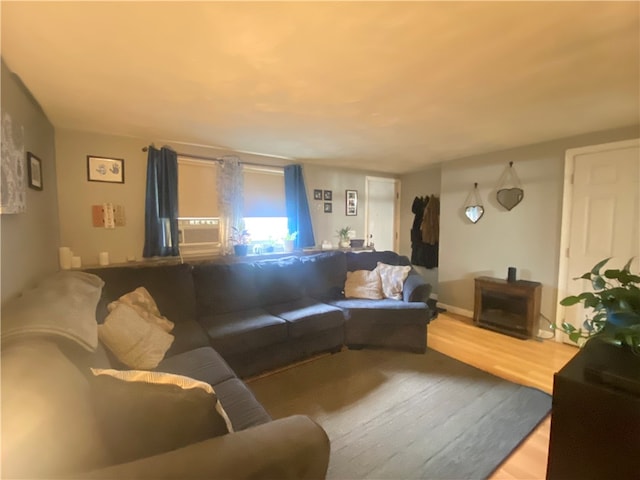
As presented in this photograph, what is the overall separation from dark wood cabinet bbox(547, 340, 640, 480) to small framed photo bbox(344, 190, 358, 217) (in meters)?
3.81

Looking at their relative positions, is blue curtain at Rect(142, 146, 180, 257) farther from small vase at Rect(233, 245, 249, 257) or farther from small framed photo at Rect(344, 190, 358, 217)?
small framed photo at Rect(344, 190, 358, 217)

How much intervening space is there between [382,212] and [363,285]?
7.12ft

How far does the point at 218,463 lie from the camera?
916mm

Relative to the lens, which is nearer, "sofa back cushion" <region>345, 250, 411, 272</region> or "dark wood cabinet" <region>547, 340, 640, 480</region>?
"dark wood cabinet" <region>547, 340, 640, 480</region>

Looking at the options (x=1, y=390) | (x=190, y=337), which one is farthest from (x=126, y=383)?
(x=190, y=337)

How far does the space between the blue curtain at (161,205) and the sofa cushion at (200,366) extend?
1.51m

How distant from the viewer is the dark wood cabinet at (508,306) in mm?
3480

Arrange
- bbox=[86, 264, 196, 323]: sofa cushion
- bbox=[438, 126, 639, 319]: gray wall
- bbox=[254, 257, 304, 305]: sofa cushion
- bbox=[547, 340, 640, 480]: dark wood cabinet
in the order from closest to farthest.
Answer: bbox=[547, 340, 640, 480]: dark wood cabinet → bbox=[86, 264, 196, 323]: sofa cushion → bbox=[254, 257, 304, 305]: sofa cushion → bbox=[438, 126, 639, 319]: gray wall

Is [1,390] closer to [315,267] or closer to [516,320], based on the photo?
[315,267]

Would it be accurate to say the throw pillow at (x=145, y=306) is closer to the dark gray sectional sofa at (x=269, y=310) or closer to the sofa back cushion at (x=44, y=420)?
the dark gray sectional sofa at (x=269, y=310)

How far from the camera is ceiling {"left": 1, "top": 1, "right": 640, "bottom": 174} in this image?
50.4 inches

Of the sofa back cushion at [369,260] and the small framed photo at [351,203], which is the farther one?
the small framed photo at [351,203]

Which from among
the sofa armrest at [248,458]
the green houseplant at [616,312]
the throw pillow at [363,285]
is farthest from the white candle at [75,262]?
the green houseplant at [616,312]

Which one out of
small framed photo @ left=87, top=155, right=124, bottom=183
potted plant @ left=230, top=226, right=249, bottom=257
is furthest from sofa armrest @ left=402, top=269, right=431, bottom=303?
small framed photo @ left=87, top=155, right=124, bottom=183
